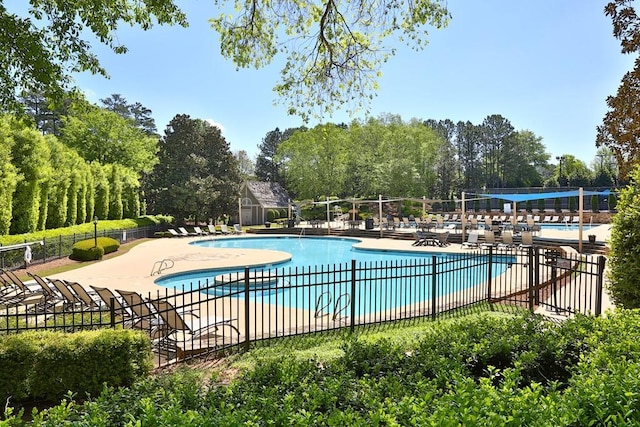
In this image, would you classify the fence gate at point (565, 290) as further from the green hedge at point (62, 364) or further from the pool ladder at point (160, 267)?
the pool ladder at point (160, 267)

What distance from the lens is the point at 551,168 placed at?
72.6m

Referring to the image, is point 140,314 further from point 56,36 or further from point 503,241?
point 503,241

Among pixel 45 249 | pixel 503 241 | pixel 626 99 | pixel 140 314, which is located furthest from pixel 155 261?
pixel 626 99

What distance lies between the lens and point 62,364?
528 cm

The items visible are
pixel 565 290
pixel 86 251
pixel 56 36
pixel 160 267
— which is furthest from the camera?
pixel 86 251

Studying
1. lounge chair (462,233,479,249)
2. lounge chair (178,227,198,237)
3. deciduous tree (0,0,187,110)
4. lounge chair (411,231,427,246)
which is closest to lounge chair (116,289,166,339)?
deciduous tree (0,0,187,110)

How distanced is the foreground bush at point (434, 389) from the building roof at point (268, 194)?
43621mm

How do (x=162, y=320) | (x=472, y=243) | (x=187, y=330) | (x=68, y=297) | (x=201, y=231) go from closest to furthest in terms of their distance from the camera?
(x=187, y=330) < (x=162, y=320) < (x=68, y=297) < (x=472, y=243) < (x=201, y=231)

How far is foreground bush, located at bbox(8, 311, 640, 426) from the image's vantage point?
2.42m

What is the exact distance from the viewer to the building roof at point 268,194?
48.0m

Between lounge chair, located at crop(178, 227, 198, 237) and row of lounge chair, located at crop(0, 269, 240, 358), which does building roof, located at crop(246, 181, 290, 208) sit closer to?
lounge chair, located at crop(178, 227, 198, 237)

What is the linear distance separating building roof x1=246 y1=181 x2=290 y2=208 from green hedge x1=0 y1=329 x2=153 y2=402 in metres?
41.9

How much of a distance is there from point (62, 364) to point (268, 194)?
1782 inches

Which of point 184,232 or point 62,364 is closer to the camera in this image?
point 62,364
